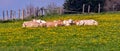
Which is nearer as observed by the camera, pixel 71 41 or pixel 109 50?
pixel 109 50

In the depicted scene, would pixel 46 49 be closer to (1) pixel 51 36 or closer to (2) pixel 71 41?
(2) pixel 71 41

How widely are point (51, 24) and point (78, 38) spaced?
12.4 m

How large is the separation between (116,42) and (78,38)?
381 cm

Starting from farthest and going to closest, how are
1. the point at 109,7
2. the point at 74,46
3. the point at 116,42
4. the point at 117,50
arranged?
the point at 109,7 < the point at 116,42 < the point at 74,46 < the point at 117,50

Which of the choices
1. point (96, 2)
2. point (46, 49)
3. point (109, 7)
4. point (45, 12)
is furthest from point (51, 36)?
point (109, 7)

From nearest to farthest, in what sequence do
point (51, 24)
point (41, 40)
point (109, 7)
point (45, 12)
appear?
point (41, 40) → point (51, 24) → point (45, 12) → point (109, 7)

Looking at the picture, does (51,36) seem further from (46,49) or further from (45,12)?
(45,12)

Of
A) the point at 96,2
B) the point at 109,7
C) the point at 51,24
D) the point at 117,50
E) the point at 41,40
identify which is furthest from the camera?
the point at 109,7

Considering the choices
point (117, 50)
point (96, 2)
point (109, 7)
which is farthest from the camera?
point (109, 7)

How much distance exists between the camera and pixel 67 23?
44.1 metres

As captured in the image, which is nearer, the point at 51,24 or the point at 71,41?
the point at 71,41

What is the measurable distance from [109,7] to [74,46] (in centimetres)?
7179

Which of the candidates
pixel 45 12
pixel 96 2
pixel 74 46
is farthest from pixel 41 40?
pixel 96 2

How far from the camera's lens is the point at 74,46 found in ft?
86.6
